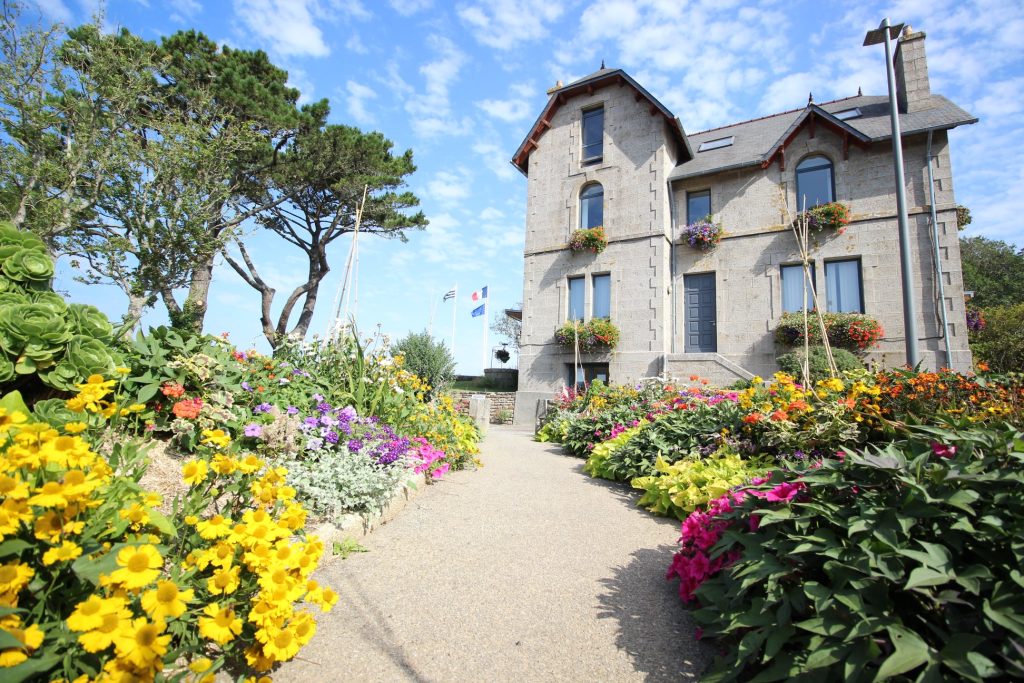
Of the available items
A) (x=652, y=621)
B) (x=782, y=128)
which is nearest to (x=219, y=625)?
(x=652, y=621)

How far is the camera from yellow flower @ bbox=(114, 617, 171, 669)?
1.20 m

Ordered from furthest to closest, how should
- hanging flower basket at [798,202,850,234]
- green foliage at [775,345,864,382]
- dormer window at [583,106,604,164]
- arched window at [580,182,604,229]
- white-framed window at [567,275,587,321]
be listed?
dormer window at [583,106,604,164] < arched window at [580,182,604,229] < white-framed window at [567,275,587,321] < hanging flower basket at [798,202,850,234] < green foliage at [775,345,864,382]

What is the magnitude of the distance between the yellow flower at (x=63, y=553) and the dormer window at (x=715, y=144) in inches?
689

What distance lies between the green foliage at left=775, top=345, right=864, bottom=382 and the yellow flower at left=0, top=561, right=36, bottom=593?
37.1 feet

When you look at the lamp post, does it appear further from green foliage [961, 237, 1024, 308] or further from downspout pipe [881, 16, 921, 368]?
green foliage [961, 237, 1024, 308]

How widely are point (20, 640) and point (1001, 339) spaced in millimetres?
23810

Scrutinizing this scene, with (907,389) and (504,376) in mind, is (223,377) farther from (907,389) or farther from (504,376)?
(504,376)

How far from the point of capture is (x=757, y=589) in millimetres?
1897

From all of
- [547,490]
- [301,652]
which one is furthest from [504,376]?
[301,652]

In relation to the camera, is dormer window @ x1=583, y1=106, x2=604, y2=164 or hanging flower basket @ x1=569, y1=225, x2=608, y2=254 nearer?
hanging flower basket @ x1=569, y1=225, x2=608, y2=254

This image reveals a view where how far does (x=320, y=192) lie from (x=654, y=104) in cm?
1246

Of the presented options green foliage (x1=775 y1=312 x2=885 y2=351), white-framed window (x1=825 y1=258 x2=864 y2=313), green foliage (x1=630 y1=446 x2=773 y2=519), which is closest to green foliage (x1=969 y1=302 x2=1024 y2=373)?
white-framed window (x1=825 y1=258 x2=864 y2=313)

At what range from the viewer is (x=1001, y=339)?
1577 cm

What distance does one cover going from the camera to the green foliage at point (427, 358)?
14.4m
